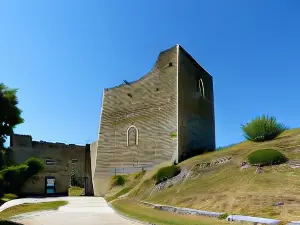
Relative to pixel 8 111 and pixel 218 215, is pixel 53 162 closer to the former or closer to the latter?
pixel 8 111

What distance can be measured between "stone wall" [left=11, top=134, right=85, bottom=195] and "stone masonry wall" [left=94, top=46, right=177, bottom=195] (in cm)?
645

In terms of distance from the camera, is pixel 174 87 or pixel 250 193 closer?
pixel 250 193

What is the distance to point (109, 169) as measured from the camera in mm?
32438

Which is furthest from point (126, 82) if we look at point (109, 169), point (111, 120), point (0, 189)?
point (0, 189)

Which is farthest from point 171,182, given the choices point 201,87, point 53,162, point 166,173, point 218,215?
point 53,162

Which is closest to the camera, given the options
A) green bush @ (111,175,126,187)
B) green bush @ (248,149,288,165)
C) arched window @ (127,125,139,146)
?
green bush @ (248,149,288,165)

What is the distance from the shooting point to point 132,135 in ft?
103

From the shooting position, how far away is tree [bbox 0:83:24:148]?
1080 centimetres

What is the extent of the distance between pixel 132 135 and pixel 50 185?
42.3 ft

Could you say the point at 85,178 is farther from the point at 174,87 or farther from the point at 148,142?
the point at 174,87

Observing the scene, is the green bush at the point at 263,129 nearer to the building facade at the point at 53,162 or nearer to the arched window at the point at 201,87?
the arched window at the point at 201,87

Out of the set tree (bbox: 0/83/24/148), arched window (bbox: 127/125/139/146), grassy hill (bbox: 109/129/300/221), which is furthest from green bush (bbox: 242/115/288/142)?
tree (bbox: 0/83/24/148)

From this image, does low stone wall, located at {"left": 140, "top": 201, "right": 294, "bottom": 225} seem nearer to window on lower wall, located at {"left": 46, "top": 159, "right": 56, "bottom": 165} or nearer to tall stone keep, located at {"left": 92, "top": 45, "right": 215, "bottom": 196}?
tall stone keep, located at {"left": 92, "top": 45, "right": 215, "bottom": 196}

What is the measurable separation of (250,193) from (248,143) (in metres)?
9.15
